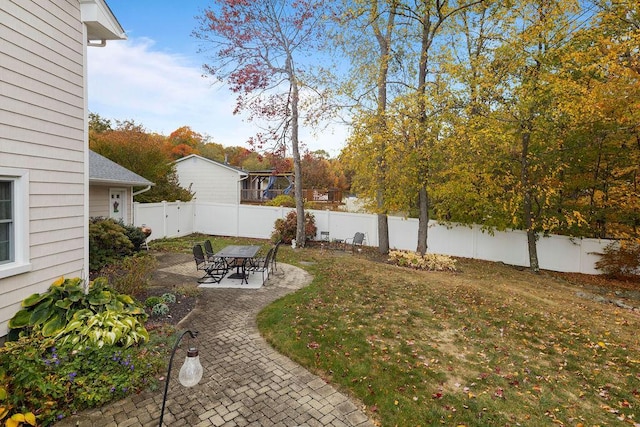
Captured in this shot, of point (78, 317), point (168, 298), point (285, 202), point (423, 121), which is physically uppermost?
point (423, 121)

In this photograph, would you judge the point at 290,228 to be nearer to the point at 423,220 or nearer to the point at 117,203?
the point at 423,220

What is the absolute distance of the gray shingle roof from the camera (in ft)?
33.6

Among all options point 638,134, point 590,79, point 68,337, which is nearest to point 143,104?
point 68,337

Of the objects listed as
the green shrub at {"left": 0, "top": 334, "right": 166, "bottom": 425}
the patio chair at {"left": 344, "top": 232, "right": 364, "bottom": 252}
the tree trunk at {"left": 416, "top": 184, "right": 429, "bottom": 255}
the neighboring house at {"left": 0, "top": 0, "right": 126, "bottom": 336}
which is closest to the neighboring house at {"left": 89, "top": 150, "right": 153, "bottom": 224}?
the neighboring house at {"left": 0, "top": 0, "right": 126, "bottom": 336}

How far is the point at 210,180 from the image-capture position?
2548 centimetres

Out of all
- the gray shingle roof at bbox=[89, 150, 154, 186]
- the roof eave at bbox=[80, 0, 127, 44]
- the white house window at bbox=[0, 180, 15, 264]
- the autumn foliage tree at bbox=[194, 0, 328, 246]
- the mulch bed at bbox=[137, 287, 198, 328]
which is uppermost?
the autumn foliage tree at bbox=[194, 0, 328, 246]

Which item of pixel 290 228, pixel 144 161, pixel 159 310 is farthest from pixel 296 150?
pixel 159 310

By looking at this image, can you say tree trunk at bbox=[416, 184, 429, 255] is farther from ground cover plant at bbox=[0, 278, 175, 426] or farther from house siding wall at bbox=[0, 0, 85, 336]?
house siding wall at bbox=[0, 0, 85, 336]

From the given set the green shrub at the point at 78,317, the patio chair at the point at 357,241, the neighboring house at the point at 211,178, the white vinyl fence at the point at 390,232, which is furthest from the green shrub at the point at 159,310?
the neighboring house at the point at 211,178

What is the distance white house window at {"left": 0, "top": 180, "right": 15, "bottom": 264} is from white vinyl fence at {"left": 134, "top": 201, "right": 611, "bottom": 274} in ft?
32.1

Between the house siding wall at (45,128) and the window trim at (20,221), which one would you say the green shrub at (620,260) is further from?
the window trim at (20,221)

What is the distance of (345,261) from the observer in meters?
11.9

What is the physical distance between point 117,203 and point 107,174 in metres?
1.66

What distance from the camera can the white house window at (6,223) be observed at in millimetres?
4164
